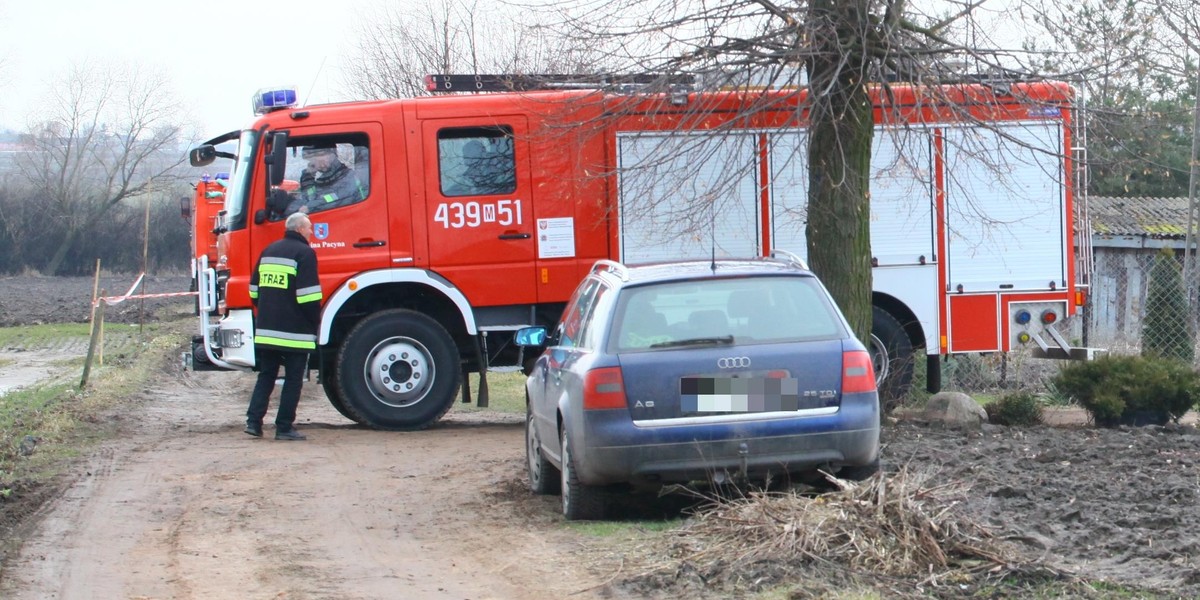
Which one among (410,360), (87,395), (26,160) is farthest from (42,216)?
(410,360)

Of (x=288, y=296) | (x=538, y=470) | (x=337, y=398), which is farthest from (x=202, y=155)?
(x=538, y=470)

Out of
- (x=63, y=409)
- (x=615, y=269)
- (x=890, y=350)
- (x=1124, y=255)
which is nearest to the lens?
(x=615, y=269)

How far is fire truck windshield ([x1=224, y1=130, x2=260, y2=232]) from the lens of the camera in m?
11.8

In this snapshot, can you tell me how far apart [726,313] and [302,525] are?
8.87 ft

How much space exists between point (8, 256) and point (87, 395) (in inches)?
1822

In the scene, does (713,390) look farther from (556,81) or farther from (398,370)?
(398,370)

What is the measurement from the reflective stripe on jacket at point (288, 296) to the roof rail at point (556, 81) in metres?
2.22

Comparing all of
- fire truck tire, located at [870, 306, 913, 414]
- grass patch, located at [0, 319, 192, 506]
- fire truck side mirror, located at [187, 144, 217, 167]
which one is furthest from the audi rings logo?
fire truck side mirror, located at [187, 144, 217, 167]

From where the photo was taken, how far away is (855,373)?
700 cm

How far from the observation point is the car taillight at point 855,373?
6.97 m

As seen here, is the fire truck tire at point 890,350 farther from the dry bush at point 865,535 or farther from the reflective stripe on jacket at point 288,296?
the dry bush at point 865,535

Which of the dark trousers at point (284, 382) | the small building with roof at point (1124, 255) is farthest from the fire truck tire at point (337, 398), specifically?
the small building with roof at point (1124, 255)

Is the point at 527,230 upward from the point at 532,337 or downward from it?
upward

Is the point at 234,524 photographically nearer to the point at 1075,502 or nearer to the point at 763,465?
the point at 763,465
